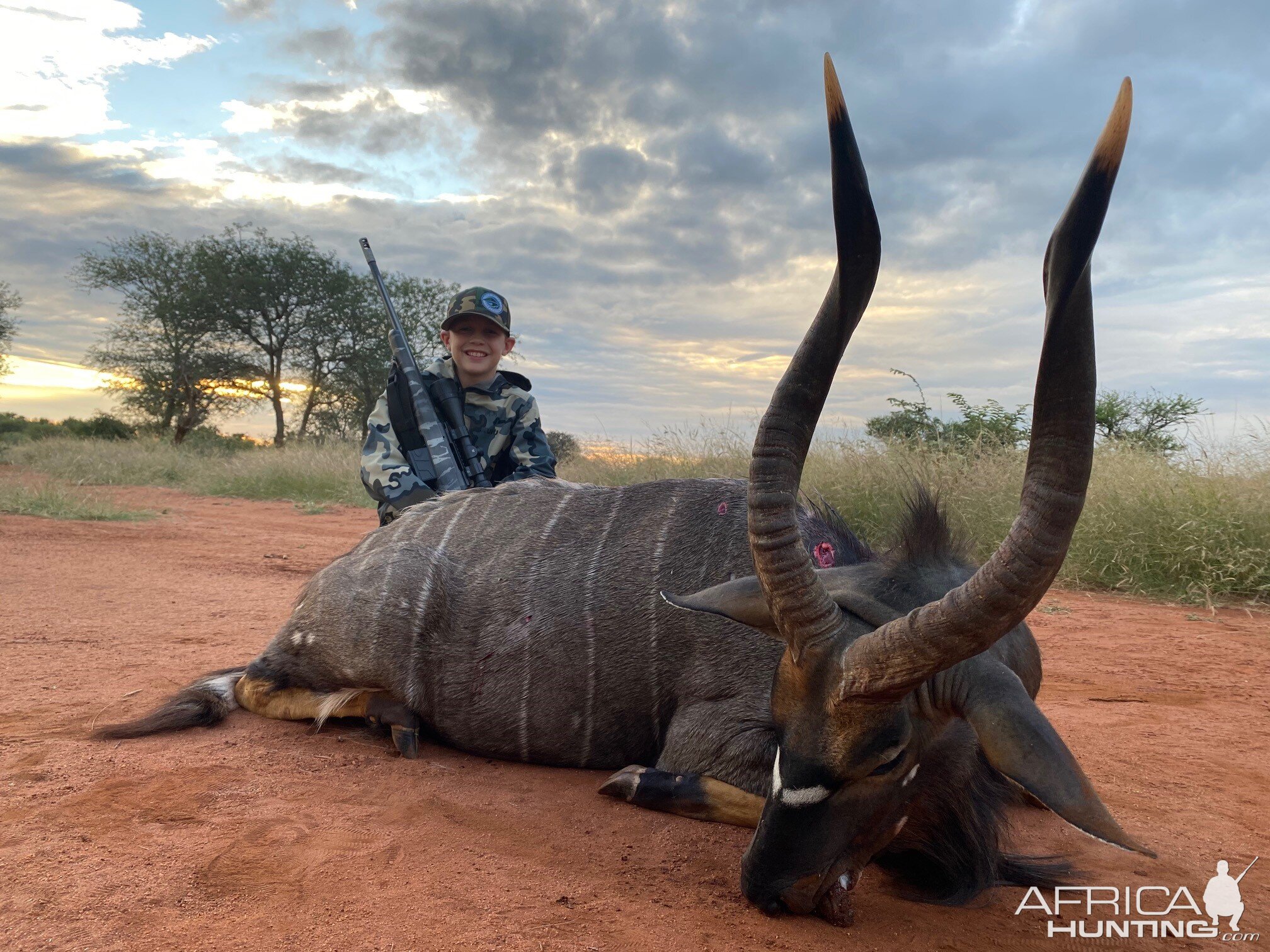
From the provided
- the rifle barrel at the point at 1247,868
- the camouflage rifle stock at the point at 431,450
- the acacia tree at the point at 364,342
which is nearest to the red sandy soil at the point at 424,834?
the rifle barrel at the point at 1247,868

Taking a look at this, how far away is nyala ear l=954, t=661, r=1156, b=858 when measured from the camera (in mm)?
1895

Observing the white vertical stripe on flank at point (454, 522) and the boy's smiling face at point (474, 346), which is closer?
the white vertical stripe on flank at point (454, 522)

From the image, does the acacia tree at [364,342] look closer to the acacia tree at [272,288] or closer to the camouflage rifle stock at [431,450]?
the acacia tree at [272,288]

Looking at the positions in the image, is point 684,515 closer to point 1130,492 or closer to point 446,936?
point 446,936

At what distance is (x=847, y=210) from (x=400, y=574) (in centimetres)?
271

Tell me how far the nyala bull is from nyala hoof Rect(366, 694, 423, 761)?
1 cm

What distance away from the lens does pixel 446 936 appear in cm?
227

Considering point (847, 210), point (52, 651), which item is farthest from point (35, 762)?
point (847, 210)

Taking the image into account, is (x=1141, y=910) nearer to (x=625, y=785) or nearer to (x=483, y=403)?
(x=625, y=785)

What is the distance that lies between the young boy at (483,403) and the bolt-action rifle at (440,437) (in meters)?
0.06

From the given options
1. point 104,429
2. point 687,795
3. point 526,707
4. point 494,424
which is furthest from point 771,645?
point 104,429

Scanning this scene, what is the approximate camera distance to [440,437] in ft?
20.3

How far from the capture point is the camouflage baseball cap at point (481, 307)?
A: 646 centimetres

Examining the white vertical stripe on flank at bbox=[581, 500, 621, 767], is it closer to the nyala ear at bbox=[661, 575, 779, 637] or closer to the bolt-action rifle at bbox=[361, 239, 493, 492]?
the nyala ear at bbox=[661, 575, 779, 637]
